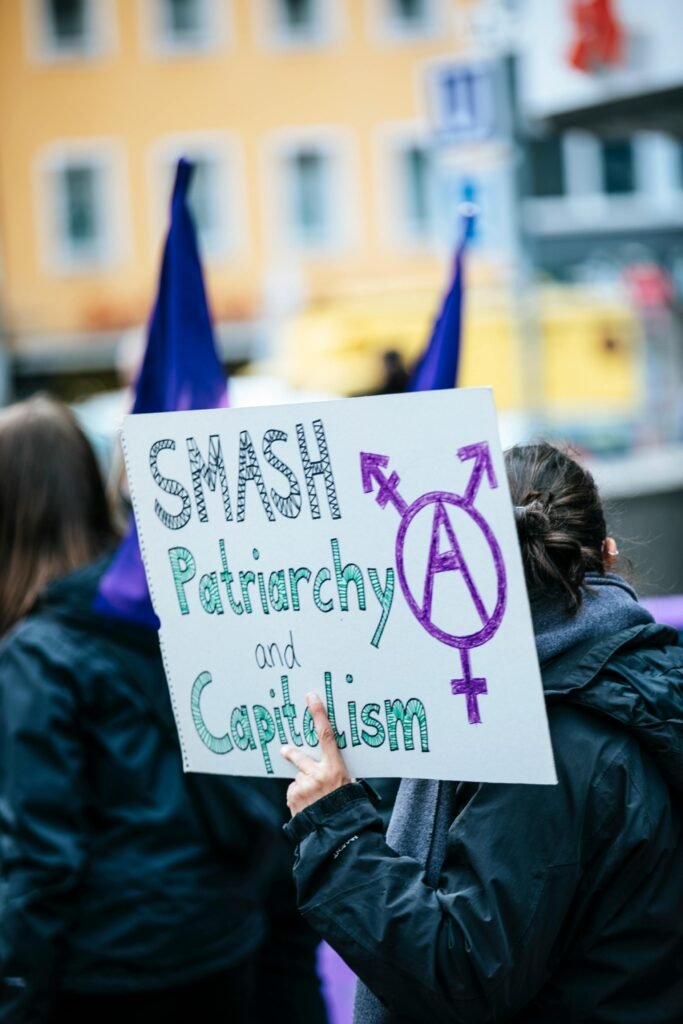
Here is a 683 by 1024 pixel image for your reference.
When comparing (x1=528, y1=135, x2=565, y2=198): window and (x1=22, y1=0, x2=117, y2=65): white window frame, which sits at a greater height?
(x1=22, y1=0, x2=117, y2=65): white window frame

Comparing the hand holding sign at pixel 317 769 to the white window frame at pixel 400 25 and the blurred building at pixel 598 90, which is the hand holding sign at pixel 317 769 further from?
the white window frame at pixel 400 25

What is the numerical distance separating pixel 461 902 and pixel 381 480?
54 centimetres

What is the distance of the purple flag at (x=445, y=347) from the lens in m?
3.54

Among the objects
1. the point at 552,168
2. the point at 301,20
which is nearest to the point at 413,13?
the point at 301,20

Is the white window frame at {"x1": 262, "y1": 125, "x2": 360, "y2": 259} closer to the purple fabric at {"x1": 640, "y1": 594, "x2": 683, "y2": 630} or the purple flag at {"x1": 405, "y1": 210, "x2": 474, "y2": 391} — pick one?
the purple fabric at {"x1": 640, "y1": 594, "x2": 683, "y2": 630}

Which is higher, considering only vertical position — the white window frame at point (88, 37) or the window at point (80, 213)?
the white window frame at point (88, 37)

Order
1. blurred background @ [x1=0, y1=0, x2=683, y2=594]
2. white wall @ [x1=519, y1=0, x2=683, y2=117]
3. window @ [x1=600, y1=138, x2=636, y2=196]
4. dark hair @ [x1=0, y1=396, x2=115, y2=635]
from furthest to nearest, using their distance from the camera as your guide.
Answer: window @ [x1=600, y1=138, x2=636, y2=196], blurred background @ [x1=0, y1=0, x2=683, y2=594], white wall @ [x1=519, y1=0, x2=683, y2=117], dark hair @ [x1=0, y1=396, x2=115, y2=635]

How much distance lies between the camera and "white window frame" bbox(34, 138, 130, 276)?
87.5 feet

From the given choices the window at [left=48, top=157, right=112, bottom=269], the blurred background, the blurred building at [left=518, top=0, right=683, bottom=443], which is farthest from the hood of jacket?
the window at [left=48, top=157, right=112, bottom=269]

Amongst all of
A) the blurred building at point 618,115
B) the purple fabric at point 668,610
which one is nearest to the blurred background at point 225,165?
the blurred building at point 618,115

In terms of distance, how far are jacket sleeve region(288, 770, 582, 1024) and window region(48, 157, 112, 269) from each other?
25.9m

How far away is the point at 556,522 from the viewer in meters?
1.87

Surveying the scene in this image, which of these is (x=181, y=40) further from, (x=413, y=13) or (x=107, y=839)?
(x=107, y=839)

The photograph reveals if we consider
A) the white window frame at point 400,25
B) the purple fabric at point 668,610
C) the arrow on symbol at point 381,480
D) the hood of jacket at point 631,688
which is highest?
the white window frame at point 400,25
